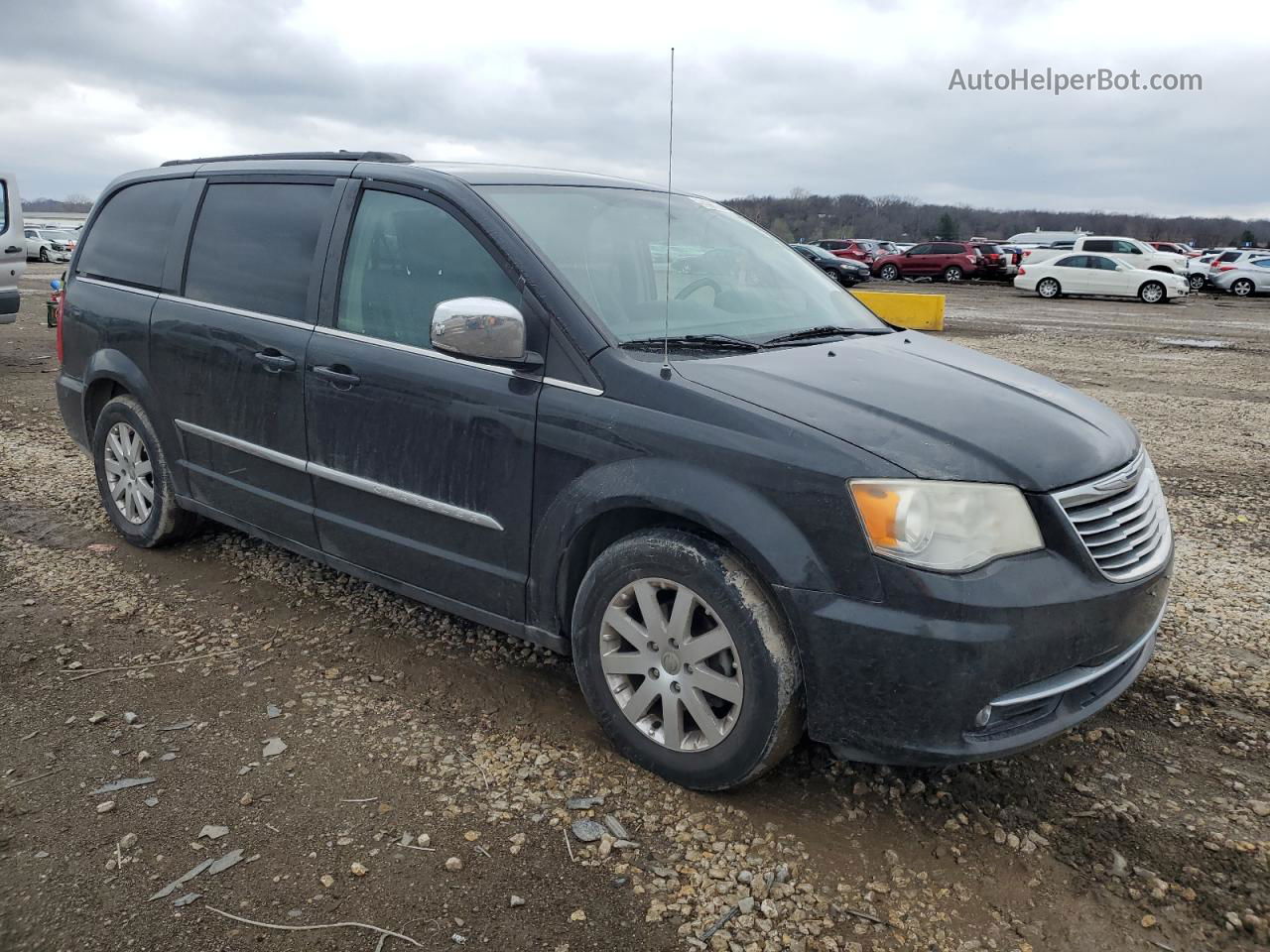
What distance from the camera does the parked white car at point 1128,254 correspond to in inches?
1134

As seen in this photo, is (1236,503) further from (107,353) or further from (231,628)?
(107,353)

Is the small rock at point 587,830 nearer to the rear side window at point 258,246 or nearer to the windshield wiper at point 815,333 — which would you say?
the windshield wiper at point 815,333

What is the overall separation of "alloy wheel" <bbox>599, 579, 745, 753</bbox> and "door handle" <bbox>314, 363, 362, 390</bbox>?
4.39ft

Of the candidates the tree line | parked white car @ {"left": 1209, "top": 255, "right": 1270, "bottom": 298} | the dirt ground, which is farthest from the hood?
the tree line

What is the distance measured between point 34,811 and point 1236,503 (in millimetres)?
6390

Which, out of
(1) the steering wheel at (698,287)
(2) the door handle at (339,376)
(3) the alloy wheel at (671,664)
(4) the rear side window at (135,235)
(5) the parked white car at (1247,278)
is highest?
(5) the parked white car at (1247,278)

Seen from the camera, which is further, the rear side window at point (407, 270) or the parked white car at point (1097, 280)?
the parked white car at point (1097, 280)

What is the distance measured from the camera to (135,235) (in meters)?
4.70

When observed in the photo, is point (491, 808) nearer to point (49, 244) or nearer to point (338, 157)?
point (338, 157)

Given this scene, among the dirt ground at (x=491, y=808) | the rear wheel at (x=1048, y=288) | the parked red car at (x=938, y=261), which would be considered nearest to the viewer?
the dirt ground at (x=491, y=808)

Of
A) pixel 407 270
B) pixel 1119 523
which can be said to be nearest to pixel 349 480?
pixel 407 270

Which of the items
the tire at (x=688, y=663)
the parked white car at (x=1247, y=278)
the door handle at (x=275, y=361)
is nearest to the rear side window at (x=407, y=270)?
the door handle at (x=275, y=361)

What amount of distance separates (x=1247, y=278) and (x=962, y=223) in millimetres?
75378

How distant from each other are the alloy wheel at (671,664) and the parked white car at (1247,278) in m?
35.3
